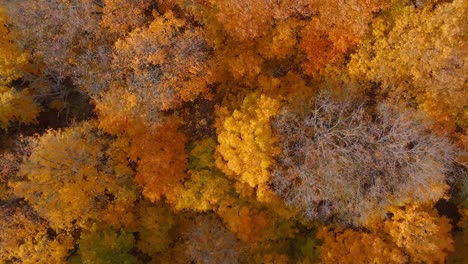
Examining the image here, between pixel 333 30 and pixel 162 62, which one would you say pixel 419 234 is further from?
pixel 162 62

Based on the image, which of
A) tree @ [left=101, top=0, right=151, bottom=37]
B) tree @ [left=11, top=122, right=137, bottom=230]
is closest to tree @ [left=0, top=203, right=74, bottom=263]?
tree @ [left=11, top=122, right=137, bottom=230]

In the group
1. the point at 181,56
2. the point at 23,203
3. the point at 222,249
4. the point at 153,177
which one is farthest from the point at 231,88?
the point at 23,203

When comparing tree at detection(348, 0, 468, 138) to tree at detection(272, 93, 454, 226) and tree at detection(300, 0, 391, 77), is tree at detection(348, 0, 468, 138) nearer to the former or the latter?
tree at detection(300, 0, 391, 77)

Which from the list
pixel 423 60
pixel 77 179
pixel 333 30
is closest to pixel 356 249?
pixel 423 60

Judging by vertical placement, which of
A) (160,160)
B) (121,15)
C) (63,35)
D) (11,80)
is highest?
(121,15)

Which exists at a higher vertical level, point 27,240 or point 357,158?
point 357,158

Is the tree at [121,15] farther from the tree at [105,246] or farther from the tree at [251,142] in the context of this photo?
the tree at [105,246]
